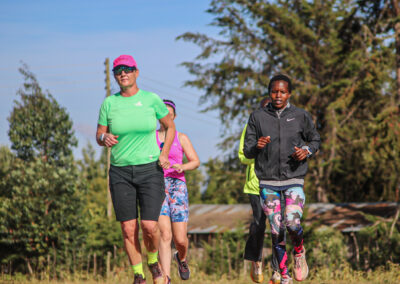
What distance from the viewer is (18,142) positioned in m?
28.1

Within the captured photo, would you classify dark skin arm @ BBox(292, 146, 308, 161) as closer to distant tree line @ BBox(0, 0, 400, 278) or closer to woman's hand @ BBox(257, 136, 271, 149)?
woman's hand @ BBox(257, 136, 271, 149)

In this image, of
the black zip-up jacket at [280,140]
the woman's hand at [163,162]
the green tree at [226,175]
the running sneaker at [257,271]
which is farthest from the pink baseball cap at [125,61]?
the green tree at [226,175]

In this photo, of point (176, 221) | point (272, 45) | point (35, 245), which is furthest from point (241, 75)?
point (176, 221)

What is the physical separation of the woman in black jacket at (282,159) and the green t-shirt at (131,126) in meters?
1.12

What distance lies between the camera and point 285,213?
6.19 m

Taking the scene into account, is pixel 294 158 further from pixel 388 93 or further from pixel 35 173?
pixel 388 93

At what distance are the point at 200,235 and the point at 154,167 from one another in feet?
92.5

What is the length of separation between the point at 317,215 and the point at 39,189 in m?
13.8

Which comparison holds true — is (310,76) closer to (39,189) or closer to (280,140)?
(39,189)

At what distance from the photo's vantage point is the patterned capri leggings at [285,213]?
20.1 ft

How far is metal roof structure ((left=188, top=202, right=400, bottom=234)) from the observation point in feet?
90.4

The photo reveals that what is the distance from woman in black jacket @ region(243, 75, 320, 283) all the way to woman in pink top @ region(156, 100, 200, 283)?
1.47 meters

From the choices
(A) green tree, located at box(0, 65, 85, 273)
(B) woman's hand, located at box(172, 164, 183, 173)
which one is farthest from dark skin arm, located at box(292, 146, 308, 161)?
(A) green tree, located at box(0, 65, 85, 273)

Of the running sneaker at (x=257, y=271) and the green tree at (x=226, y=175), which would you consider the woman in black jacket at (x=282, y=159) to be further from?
the green tree at (x=226, y=175)
